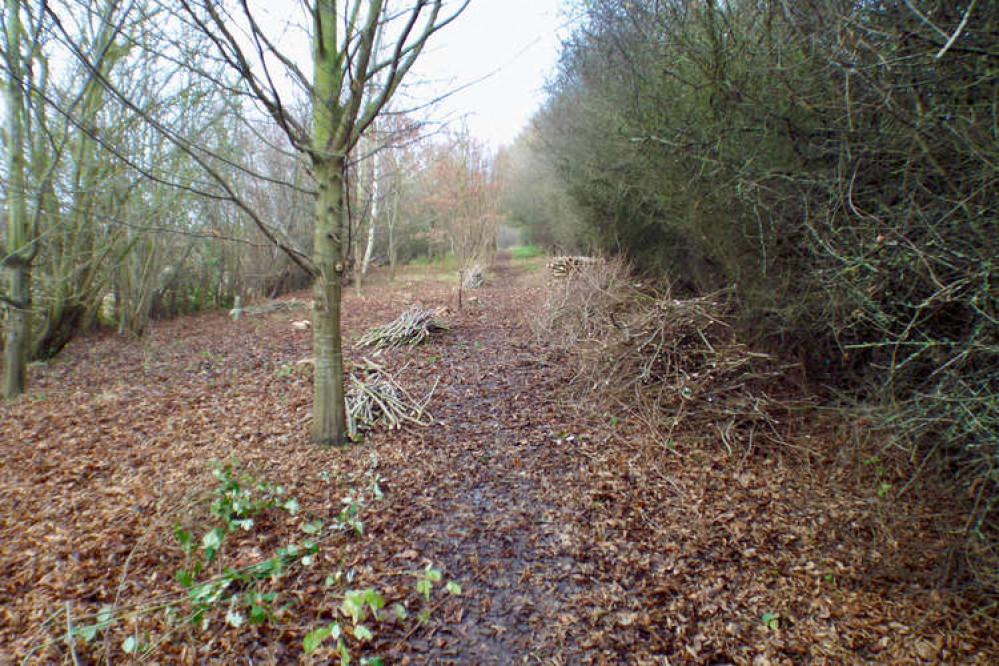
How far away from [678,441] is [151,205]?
982 cm

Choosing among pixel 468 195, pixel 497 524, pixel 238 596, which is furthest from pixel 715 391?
pixel 468 195

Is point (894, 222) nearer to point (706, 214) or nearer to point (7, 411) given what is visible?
point (706, 214)

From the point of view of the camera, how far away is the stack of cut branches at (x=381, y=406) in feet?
14.8

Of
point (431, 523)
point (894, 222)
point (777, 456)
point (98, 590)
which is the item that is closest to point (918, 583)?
point (777, 456)

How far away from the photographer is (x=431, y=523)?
10.6ft

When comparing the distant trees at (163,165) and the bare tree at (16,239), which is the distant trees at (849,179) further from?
the bare tree at (16,239)

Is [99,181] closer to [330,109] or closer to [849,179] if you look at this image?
[330,109]

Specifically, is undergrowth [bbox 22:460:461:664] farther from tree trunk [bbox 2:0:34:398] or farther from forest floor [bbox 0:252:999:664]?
tree trunk [bbox 2:0:34:398]

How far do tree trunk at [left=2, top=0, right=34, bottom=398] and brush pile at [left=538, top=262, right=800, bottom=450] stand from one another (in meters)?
7.03

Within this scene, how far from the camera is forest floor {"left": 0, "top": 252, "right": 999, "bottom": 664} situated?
7.73 ft

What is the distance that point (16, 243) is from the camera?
5867 millimetres

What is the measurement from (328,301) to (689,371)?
347 cm

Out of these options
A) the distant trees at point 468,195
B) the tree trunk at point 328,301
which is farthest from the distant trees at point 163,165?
the distant trees at point 468,195

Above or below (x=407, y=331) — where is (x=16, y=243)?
above
